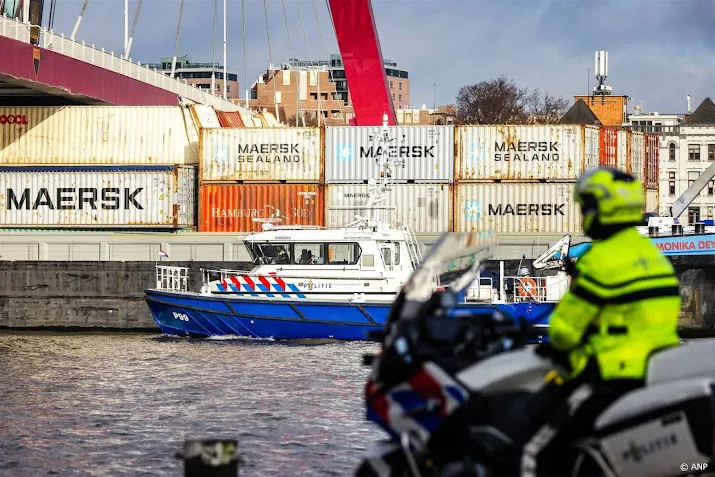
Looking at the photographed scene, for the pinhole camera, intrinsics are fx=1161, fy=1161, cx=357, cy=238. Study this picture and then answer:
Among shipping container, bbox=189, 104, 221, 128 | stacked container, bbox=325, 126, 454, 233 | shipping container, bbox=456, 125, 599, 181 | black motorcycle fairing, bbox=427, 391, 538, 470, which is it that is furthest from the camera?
shipping container, bbox=189, 104, 221, 128

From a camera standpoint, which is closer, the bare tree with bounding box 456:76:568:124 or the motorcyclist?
the motorcyclist

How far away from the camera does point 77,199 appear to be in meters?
33.7

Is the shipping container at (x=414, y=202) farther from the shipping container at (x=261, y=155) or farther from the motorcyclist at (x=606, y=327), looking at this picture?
the motorcyclist at (x=606, y=327)

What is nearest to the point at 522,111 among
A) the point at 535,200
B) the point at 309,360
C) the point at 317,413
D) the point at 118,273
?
the point at 535,200

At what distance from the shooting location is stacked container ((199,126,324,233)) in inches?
1282

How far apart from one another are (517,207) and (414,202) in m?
2.91

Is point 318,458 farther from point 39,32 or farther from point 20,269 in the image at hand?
point 39,32

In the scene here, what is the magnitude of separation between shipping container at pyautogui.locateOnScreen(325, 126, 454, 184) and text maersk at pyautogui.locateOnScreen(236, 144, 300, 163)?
38.7 inches

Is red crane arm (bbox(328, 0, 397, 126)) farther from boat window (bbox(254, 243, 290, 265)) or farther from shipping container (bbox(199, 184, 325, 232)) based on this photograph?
boat window (bbox(254, 243, 290, 265))

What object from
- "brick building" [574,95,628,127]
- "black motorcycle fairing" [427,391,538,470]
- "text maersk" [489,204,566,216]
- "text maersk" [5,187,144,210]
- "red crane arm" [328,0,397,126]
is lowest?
"black motorcycle fairing" [427,391,538,470]

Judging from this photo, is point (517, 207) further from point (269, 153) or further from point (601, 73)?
point (601, 73)

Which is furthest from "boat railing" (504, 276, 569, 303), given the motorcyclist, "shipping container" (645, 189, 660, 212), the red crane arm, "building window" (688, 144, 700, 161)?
"building window" (688, 144, 700, 161)

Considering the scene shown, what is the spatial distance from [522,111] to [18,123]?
57687 mm

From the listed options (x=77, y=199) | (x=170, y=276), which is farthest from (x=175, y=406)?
(x=77, y=199)
